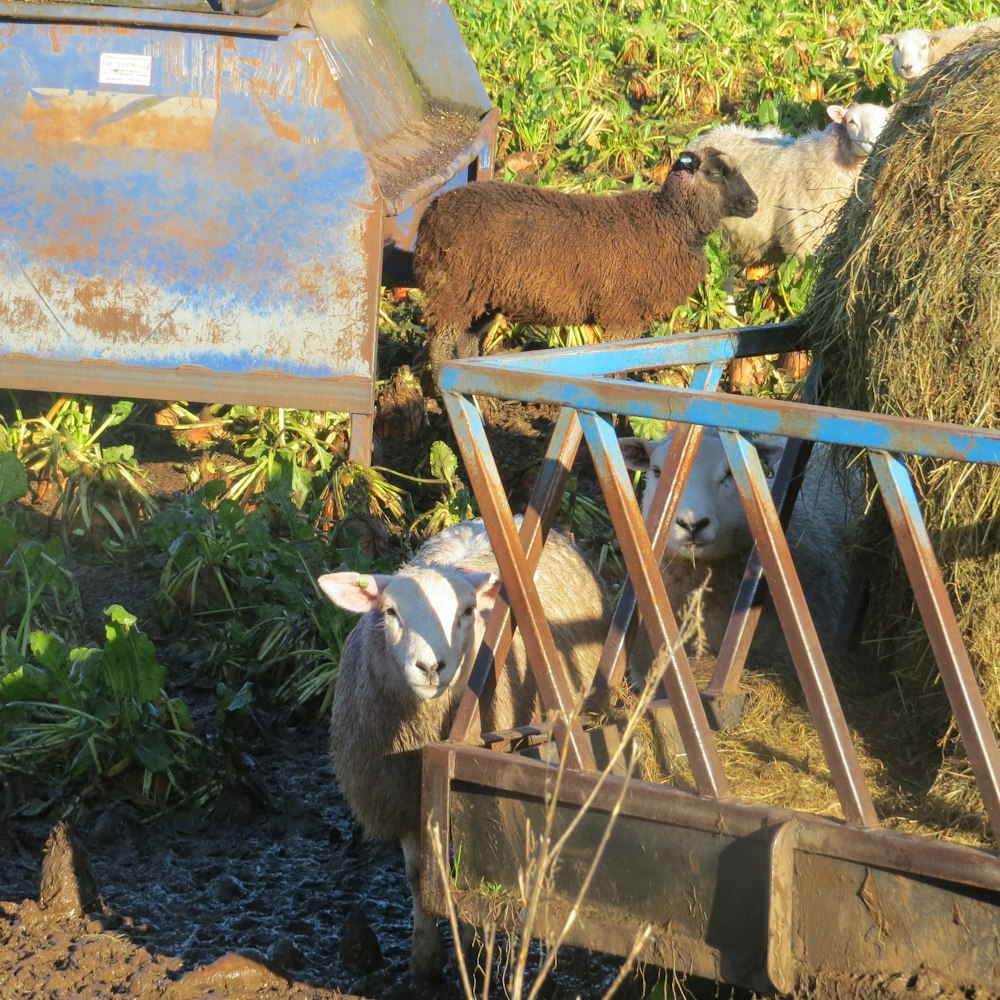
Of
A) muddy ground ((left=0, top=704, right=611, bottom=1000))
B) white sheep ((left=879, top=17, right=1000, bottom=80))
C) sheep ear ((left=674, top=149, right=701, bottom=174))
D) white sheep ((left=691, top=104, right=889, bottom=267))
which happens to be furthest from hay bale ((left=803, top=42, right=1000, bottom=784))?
white sheep ((left=879, top=17, right=1000, bottom=80))

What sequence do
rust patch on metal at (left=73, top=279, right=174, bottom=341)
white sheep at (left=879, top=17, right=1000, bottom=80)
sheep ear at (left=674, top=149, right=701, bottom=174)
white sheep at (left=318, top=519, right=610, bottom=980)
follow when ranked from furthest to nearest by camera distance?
1. white sheep at (left=879, top=17, right=1000, bottom=80)
2. sheep ear at (left=674, top=149, right=701, bottom=174)
3. rust patch on metal at (left=73, top=279, right=174, bottom=341)
4. white sheep at (left=318, top=519, right=610, bottom=980)

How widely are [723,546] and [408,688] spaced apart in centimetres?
134

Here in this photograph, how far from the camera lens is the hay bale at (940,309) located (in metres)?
3.51

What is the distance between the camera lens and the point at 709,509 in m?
4.65

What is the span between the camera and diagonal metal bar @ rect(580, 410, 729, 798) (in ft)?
9.29

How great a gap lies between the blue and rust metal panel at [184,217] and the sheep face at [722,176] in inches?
119

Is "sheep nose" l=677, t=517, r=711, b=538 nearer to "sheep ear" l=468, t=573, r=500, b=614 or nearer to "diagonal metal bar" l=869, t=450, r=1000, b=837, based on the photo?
"sheep ear" l=468, t=573, r=500, b=614

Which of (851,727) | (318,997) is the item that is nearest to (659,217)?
(851,727)

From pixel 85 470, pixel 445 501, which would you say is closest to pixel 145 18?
pixel 85 470

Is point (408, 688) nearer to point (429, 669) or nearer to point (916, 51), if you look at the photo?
point (429, 669)

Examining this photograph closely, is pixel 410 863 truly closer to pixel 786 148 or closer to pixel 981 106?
pixel 981 106

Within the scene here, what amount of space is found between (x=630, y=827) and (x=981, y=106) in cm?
212

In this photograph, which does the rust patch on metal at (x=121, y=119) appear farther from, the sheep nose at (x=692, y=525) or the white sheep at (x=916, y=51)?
the white sheep at (x=916, y=51)

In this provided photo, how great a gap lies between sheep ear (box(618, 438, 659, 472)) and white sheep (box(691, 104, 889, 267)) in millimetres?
4738
